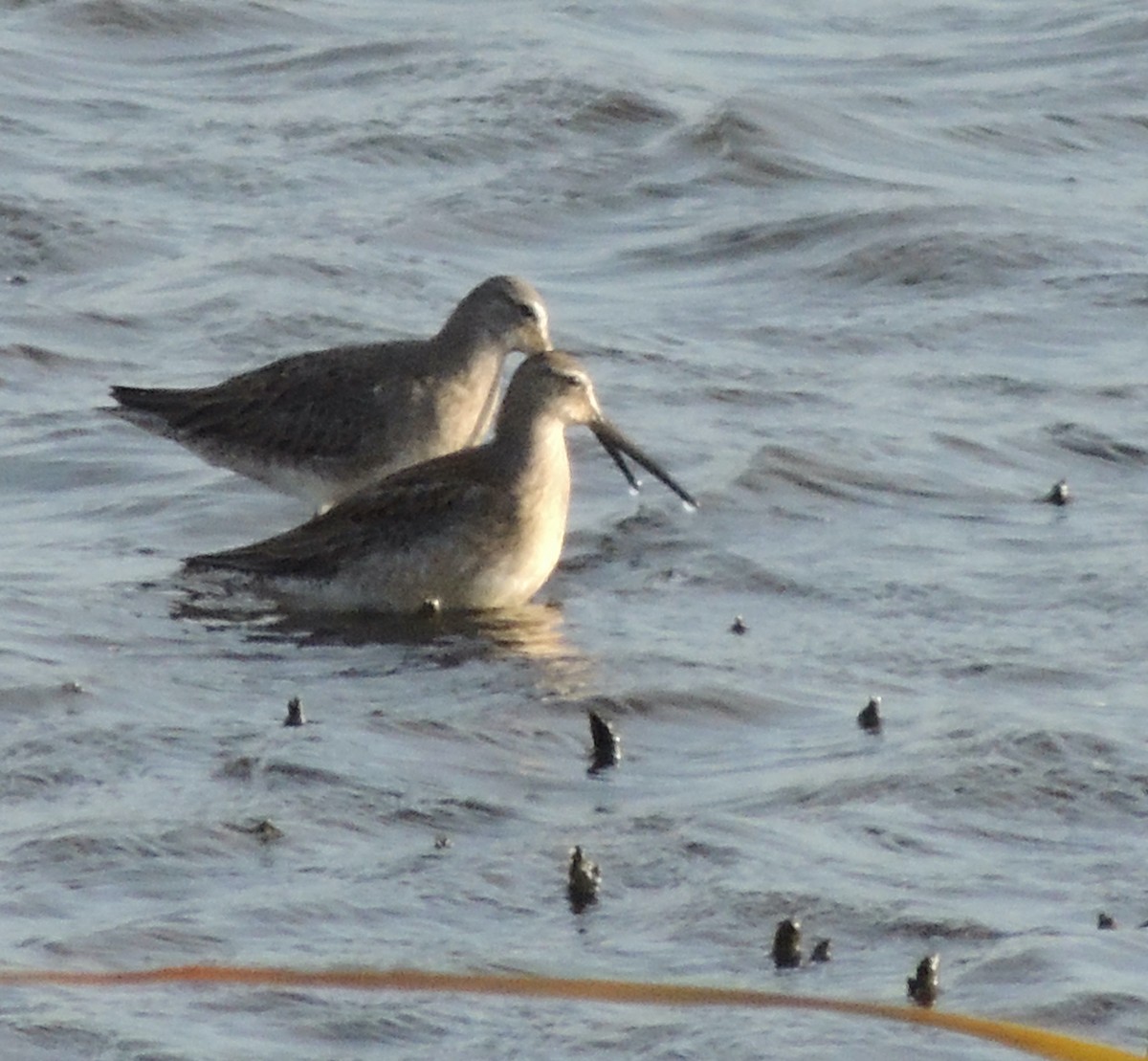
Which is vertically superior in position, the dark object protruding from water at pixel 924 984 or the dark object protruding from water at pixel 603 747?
the dark object protruding from water at pixel 924 984

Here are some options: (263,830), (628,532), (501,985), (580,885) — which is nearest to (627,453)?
(628,532)

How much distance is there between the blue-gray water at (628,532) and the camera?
5.46m

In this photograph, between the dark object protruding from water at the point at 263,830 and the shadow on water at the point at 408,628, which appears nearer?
the dark object protruding from water at the point at 263,830

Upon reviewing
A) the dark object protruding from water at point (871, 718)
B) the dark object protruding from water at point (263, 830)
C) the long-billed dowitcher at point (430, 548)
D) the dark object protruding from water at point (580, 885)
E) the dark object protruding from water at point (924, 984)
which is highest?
the dark object protruding from water at point (924, 984)

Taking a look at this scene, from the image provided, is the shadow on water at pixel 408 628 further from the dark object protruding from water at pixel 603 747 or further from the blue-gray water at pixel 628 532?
the dark object protruding from water at pixel 603 747

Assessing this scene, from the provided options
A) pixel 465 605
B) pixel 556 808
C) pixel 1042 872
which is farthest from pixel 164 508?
pixel 1042 872

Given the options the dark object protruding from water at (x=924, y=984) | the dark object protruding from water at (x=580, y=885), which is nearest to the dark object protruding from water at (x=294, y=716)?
the dark object protruding from water at (x=580, y=885)

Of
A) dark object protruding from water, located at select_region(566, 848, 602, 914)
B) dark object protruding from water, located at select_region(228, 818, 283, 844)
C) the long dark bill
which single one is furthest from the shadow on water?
dark object protruding from water, located at select_region(566, 848, 602, 914)

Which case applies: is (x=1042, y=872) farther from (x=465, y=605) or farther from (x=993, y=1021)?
(x=465, y=605)

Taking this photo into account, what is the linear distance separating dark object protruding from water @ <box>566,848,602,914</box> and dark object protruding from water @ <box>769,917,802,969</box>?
44 centimetres

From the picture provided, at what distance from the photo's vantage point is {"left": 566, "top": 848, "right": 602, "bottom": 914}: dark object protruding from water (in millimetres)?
5629

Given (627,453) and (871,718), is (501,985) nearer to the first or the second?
(871,718)

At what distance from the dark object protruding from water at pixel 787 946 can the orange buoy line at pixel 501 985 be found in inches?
4.5

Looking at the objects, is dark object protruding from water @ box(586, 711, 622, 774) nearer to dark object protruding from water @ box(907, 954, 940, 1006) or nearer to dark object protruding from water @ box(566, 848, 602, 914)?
dark object protruding from water @ box(566, 848, 602, 914)
